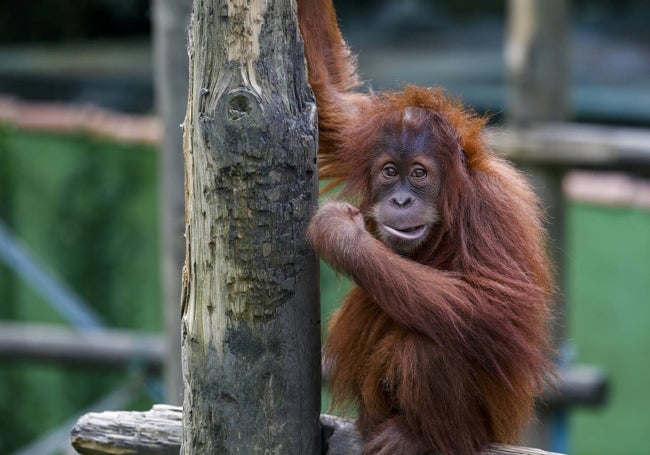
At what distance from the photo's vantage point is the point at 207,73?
3256 mm

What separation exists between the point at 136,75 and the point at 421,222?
1170cm

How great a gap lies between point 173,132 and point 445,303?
9.83 feet

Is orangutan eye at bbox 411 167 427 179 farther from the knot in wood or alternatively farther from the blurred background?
the blurred background

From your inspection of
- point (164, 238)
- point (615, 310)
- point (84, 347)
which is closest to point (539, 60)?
point (615, 310)

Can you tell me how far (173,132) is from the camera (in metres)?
6.09

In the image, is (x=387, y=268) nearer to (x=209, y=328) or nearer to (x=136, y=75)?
(x=209, y=328)

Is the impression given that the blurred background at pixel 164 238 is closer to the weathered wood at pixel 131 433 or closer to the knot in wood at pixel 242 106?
the knot in wood at pixel 242 106

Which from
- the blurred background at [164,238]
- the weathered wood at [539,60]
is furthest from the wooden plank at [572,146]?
the weathered wood at [539,60]

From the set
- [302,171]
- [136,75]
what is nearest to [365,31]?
[136,75]

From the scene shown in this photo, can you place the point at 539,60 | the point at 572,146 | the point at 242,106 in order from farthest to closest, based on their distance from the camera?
the point at 539,60 → the point at 572,146 → the point at 242,106

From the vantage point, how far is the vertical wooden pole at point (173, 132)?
603cm

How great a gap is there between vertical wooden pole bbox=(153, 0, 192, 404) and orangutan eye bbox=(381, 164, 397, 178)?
7.99 feet

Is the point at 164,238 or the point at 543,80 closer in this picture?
the point at 164,238

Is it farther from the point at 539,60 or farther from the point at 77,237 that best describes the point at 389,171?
the point at 77,237
